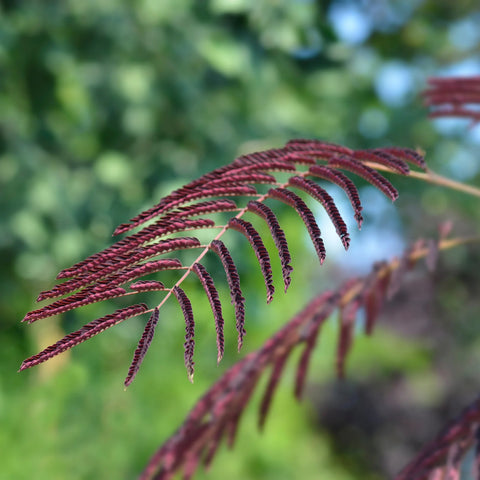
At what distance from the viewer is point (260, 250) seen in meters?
0.41

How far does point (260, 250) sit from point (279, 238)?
1 centimetres

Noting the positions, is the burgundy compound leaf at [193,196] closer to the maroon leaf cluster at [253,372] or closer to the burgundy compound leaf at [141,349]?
the burgundy compound leaf at [141,349]

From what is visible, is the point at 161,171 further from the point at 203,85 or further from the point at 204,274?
the point at 204,274

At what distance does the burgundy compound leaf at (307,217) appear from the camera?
15.6 inches

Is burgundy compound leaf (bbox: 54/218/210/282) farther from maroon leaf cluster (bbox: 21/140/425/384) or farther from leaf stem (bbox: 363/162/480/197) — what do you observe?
Result: leaf stem (bbox: 363/162/480/197)

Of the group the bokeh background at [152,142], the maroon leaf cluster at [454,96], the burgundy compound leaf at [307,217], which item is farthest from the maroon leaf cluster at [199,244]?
the bokeh background at [152,142]

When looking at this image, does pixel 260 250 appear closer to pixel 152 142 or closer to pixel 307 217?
pixel 307 217

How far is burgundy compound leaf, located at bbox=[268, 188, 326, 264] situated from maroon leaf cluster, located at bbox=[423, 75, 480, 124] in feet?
1.14

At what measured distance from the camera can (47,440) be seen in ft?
8.87

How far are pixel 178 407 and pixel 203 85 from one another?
173cm

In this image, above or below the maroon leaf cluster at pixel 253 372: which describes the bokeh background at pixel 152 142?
above

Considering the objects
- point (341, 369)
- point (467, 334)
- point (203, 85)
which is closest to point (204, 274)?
point (341, 369)

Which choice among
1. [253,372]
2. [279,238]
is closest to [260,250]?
[279,238]

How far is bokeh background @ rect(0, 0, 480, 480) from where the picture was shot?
10.4 feet
